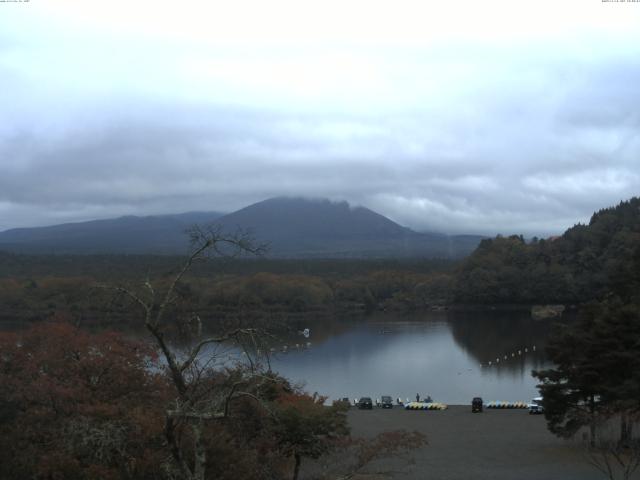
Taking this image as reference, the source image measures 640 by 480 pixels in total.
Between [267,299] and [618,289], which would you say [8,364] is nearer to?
[618,289]

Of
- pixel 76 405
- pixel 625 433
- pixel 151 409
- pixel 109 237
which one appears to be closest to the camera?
pixel 151 409

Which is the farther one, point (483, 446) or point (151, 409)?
point (483, 446)

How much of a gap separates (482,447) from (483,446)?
11 centimetres

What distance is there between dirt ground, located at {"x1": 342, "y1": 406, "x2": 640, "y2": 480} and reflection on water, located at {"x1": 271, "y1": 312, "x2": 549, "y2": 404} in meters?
5.77

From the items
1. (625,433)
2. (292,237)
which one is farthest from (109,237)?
(625,433)

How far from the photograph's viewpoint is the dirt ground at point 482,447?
1193 cm

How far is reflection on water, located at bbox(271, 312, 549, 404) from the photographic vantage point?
26031mm

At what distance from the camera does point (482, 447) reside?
14.2 metres

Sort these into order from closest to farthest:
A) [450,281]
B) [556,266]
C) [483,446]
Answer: [483,446] < [556,266] < [450,281]

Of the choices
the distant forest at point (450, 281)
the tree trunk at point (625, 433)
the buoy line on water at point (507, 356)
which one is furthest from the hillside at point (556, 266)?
the tree trunk at point (625, 433)

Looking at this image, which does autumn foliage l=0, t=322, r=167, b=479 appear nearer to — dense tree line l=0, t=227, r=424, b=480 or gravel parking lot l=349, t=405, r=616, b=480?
dense tree line l=0, t=227, r=424, b=480

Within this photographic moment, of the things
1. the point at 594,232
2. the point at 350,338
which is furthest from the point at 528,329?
the point at 594,232

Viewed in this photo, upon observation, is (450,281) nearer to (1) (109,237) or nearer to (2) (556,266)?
(2) (556,266)

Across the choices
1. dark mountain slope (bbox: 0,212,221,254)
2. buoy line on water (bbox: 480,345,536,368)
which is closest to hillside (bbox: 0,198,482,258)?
dark mountain slope (bbox: 0,212,221,254)
